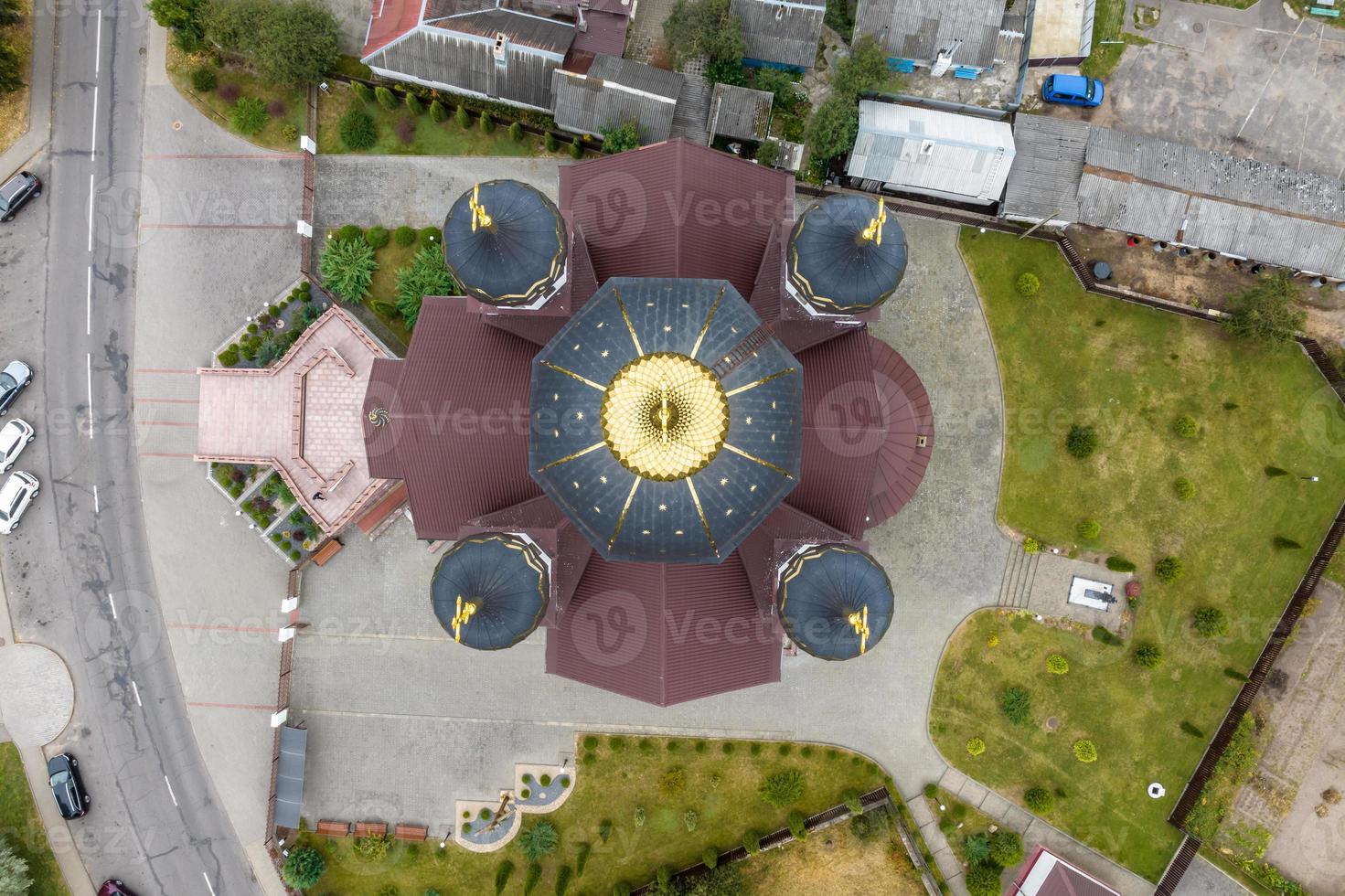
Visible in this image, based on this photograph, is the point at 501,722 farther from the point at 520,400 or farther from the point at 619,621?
the point at 520,400

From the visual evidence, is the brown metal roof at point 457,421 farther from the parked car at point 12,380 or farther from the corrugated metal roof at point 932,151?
the parked car at point 12,380

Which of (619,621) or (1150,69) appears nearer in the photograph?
(619,621)

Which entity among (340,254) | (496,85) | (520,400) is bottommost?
(520,400)

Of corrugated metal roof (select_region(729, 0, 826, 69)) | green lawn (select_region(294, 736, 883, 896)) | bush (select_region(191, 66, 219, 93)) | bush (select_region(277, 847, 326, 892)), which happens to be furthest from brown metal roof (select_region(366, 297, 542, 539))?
corrugated metal roof (select_region(729, 0, 826, 69))

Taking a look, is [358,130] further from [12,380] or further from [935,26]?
[935,26]

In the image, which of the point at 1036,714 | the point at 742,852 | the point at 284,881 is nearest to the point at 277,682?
the point at 284,881

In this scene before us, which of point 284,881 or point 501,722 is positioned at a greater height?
point 501,722

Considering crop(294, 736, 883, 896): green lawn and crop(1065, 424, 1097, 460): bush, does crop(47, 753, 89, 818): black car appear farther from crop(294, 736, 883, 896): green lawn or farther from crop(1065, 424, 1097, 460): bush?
crop(1065, 424, 1097, 460): bush
